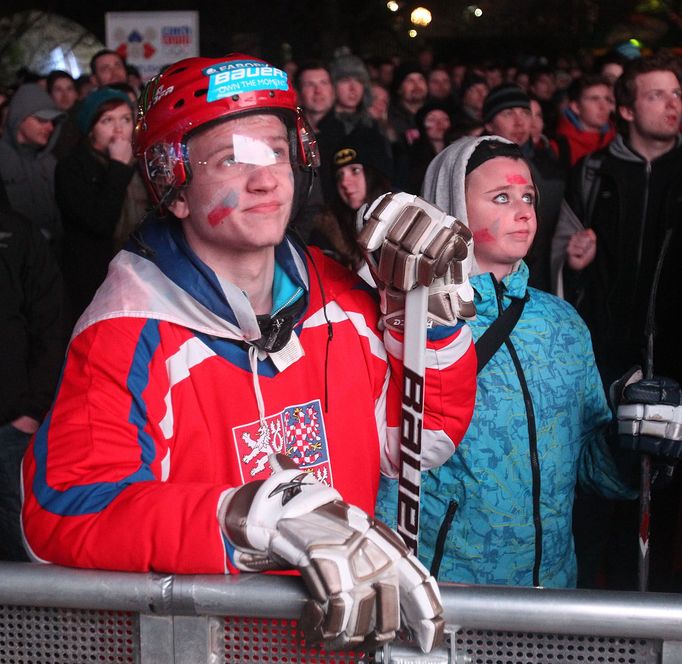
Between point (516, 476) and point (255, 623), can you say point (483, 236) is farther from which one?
point (255, 623)

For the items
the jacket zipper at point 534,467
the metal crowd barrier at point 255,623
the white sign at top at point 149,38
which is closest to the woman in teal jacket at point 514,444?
the jacket zipper at point 534,467

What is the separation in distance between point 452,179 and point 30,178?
4228 mm

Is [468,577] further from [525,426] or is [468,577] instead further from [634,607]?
[634,607]

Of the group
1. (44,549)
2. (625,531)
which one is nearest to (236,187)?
(44,549)

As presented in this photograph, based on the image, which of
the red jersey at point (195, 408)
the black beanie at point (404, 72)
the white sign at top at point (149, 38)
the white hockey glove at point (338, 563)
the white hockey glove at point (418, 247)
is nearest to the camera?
the white hockey glove at point (338, 563)

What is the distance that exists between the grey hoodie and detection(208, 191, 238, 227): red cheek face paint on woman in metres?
4.42

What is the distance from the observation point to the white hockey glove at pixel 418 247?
6.48 feet

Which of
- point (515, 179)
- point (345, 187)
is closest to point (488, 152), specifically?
point (515, 179)

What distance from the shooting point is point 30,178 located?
6.48 m

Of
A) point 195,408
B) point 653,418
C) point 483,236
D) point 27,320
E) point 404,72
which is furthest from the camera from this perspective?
point 404,72

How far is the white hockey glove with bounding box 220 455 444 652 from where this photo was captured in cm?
146

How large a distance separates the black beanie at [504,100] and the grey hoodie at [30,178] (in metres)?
2.71

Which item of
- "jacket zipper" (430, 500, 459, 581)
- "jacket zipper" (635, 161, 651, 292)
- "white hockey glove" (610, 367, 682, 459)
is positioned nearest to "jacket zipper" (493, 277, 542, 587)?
"jacket zipper" (430, 500, 459, 581)

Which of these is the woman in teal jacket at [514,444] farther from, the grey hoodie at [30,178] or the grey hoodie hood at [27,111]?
the grey hoodie hood at [27,111]
